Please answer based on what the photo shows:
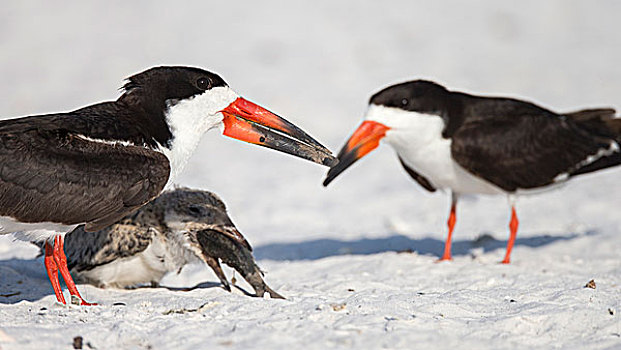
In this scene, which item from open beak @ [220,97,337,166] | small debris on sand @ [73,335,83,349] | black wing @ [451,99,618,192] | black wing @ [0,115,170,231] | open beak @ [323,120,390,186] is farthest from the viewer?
open beak @ [323,120,390,186]

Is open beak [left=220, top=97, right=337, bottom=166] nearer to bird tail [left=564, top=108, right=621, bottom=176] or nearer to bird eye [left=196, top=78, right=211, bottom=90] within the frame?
bird eye [left=196, top=78, right=211, bottom=90]

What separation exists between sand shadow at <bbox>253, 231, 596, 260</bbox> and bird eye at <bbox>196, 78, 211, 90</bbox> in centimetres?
252

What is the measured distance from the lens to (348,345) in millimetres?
3369

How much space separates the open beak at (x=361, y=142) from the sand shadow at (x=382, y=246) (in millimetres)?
896

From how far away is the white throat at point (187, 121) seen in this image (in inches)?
175

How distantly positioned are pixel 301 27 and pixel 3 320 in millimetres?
12156

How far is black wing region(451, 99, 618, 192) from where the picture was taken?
630cm

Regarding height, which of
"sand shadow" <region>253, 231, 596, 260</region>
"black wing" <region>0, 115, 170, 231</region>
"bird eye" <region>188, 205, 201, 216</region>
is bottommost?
"sand shadow" <region>253, 231, 596, 260</region>

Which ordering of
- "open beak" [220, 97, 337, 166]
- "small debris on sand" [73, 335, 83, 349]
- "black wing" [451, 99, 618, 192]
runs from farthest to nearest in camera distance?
"black wing" [451, 99, 618, 192] < "open beak" [220, 97, 337, 166] < "small debris on sand" [73, 335, 83, 349]

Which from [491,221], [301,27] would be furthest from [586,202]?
[301,27]

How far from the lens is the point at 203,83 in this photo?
14.8ft

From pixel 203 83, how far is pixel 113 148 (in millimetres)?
722

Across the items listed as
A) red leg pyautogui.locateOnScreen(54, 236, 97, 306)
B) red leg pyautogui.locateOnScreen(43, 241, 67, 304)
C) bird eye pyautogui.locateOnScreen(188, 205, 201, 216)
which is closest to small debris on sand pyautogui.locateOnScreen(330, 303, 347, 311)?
bird eye pyautogui.locateOnScreen(188, 205, 201, 216)

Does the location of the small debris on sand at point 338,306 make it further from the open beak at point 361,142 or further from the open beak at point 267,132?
the open beak at point 361,142
